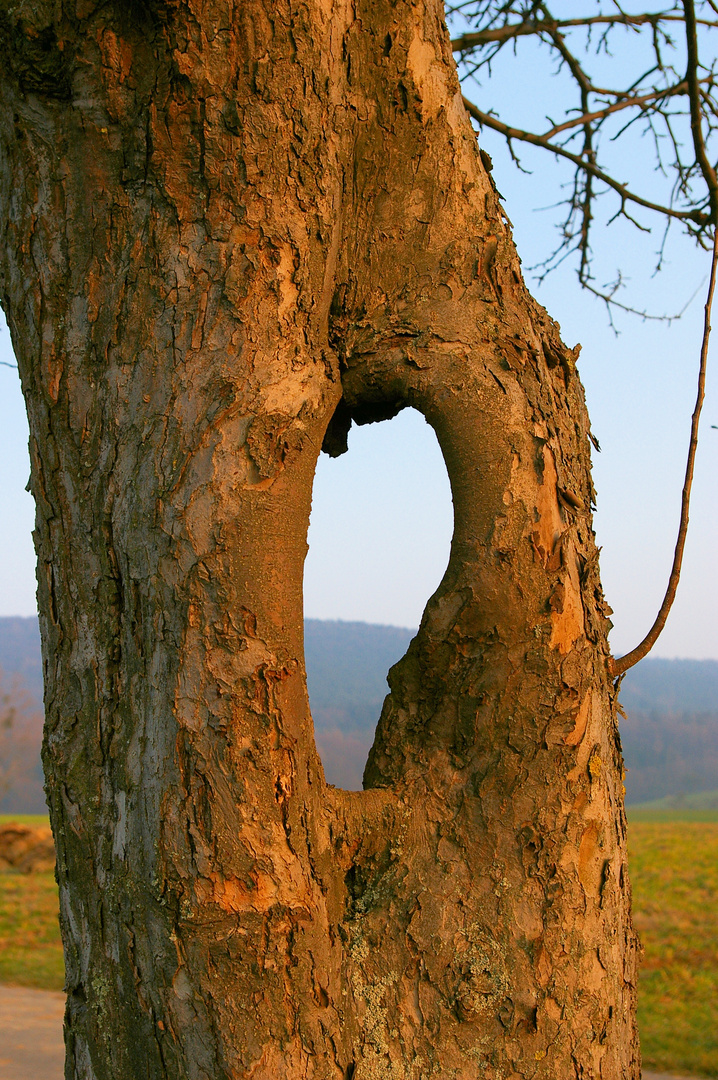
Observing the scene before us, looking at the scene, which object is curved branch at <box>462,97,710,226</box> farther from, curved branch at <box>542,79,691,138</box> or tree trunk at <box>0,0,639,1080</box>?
tree trunk at <box>0,0,639,1080</box>

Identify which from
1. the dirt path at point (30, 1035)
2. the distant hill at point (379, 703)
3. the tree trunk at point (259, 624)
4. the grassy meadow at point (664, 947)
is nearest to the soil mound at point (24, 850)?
the grassy meadow at point (664, 947)

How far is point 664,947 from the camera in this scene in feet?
20.1

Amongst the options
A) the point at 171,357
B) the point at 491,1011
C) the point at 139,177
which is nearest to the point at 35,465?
the point at 171,357

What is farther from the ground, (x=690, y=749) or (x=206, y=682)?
(x=206, y=682)

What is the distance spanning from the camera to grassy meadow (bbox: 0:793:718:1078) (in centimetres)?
454

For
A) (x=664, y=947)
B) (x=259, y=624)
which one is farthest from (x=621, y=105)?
(x=664, y=947)

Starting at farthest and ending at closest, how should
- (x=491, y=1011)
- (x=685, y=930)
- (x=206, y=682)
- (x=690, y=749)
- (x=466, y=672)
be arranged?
(x=690, y=749), (x=685, y=930), (x=466, y=672), (x=491, y=1011), (x=206, y=682)

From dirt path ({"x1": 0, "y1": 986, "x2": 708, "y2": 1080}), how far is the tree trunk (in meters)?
3.47

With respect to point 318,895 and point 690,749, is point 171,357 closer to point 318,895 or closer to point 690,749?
point 318,895

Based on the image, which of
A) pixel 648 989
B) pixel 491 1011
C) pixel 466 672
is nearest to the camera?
pixel 491 1011

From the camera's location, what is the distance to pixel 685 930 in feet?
21.5

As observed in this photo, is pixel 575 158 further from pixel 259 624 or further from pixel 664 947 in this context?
pixel 664 947

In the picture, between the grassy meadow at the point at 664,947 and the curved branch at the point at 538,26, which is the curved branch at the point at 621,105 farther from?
the grassy meadow at the point at 664,947

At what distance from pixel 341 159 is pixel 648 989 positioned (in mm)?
5671
